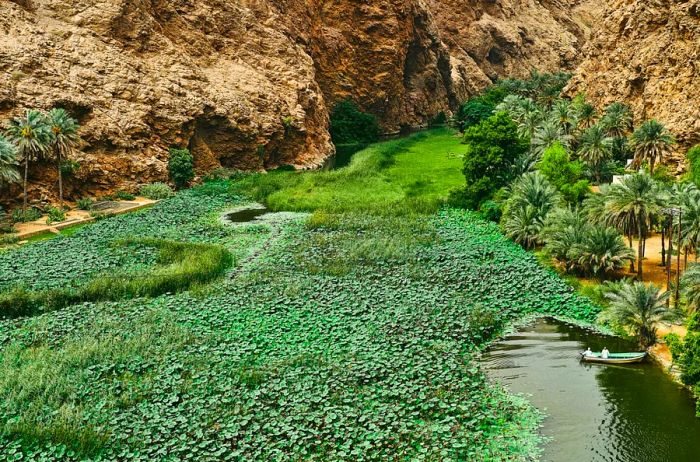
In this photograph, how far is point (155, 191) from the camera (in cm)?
6103

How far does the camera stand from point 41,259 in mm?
38219

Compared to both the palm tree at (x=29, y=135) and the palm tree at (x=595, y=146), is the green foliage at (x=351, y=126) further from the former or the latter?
the palm tree at (x=29, y=135)

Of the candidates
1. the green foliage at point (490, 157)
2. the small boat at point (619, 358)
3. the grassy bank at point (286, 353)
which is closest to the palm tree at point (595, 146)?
the green foliage at point (490, 157)

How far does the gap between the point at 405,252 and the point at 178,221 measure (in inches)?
826

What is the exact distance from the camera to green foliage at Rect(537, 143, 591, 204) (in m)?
49.4

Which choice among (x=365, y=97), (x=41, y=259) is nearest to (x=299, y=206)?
Result: (x=41, y=259)

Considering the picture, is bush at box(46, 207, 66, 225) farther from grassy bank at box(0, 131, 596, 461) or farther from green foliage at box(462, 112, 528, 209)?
green foliage at box(462, 112, 528, 209)

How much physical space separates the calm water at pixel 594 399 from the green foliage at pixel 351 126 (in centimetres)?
8584

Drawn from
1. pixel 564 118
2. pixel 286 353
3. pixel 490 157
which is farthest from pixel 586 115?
pixel 286 353

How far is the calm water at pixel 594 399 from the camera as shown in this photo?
19.2 metres

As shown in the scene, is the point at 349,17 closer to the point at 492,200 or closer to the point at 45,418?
the point at 492,200

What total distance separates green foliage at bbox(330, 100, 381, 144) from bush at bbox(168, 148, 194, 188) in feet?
157

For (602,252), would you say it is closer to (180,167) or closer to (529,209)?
(529,209)

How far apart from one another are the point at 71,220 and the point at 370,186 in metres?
29.9
